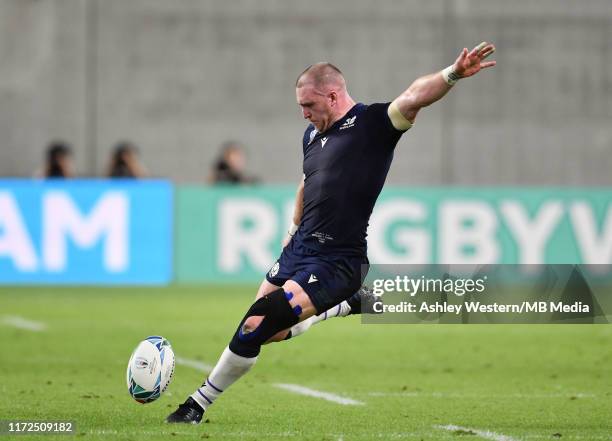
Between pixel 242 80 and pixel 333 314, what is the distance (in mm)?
17642

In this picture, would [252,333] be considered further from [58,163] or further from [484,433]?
[58,163]

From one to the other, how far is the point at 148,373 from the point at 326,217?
146 cm

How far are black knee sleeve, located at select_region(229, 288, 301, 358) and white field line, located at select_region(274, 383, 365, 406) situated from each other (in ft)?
5.11

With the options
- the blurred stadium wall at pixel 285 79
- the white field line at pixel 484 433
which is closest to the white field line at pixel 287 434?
the white field line at pixel 484 433

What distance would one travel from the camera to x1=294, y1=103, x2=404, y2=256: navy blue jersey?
7980 mm

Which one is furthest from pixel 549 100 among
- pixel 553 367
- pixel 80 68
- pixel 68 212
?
pixel 553 367

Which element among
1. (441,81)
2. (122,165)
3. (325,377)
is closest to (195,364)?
(325,377)

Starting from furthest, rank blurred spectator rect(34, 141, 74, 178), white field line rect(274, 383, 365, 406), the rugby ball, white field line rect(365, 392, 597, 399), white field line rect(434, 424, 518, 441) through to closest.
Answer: blurred spectator rect(34, 141, 74, 178) < white field line rect(365, 392, 597, 399) < white field line rect(274, 383, 365, 406) < the rugby ball < white field line rect(434, 424, 518, 441)

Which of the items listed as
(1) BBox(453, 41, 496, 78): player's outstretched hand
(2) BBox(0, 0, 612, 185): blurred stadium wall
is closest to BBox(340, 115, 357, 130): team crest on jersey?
(1) BBox(453, 41, 496, 78): player's outstretched hand

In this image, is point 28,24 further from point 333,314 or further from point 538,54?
point 333,314

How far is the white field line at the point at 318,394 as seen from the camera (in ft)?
30.8

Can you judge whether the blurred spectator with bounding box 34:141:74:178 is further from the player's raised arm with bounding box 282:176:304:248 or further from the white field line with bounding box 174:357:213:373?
the player's raised arm with bounding box 282:176:304:248

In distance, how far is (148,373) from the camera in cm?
820

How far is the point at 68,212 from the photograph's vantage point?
65.1 feet
